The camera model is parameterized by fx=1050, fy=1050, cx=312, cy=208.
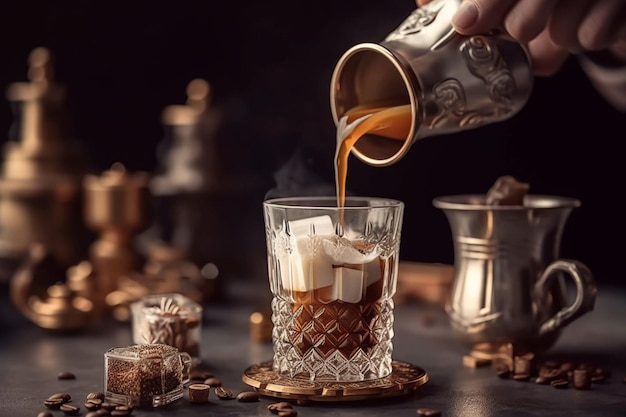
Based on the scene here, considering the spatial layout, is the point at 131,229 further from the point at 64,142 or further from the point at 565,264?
the point at 565,264

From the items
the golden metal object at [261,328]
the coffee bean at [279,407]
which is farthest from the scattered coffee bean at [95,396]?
the golden metal object at [261,328]

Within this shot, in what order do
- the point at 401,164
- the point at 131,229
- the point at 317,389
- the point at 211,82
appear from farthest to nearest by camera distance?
the point at 211,82, the point at 401,164, the point at 131,229, the point at 317,389

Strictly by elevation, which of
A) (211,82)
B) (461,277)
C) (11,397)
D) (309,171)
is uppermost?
(211,82)

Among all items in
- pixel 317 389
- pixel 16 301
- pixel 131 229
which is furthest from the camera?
pixel 131 229

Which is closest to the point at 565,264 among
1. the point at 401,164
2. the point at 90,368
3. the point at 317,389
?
the point at 317,389

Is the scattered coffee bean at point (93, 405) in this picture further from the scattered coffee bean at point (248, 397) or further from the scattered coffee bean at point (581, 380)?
the scattered coffee bean at point (581, 380)

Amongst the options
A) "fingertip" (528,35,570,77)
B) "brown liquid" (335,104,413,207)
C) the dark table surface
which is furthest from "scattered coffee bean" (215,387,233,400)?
"fingertip" (528,35,570,77)
